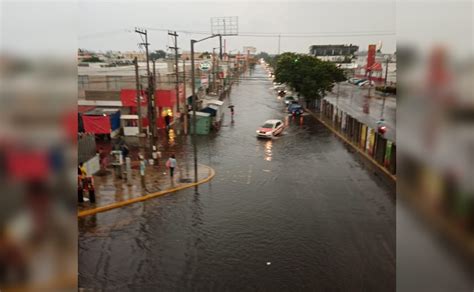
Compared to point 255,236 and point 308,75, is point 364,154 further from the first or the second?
point 308,75

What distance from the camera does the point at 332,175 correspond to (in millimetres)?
17094

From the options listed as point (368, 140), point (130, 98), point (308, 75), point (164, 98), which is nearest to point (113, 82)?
point (130, 98)

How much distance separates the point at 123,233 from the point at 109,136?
45.2 ft

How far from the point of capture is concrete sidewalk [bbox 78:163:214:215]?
1319cm

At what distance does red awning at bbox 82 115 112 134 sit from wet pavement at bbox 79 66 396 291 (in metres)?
9.08

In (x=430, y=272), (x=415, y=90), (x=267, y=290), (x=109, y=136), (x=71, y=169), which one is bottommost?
(x=267, y=290)

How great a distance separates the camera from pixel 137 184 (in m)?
15.1

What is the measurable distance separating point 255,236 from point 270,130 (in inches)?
614

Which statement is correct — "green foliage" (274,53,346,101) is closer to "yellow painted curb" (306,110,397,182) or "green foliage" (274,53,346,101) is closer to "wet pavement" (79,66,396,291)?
"yellow painted curb" (306,110,397,182)

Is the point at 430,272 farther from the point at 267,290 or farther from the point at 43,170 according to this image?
the point at 267,290

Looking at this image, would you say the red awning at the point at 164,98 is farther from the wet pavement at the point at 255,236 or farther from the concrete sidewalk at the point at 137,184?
the wet pavement at the point at 255,236

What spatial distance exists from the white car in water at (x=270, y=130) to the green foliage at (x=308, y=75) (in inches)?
504

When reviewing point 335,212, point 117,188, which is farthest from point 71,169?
point 117,188

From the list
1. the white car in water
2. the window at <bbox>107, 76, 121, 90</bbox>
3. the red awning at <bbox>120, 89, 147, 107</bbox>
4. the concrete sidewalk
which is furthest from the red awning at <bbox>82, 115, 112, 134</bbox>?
the white car in water
